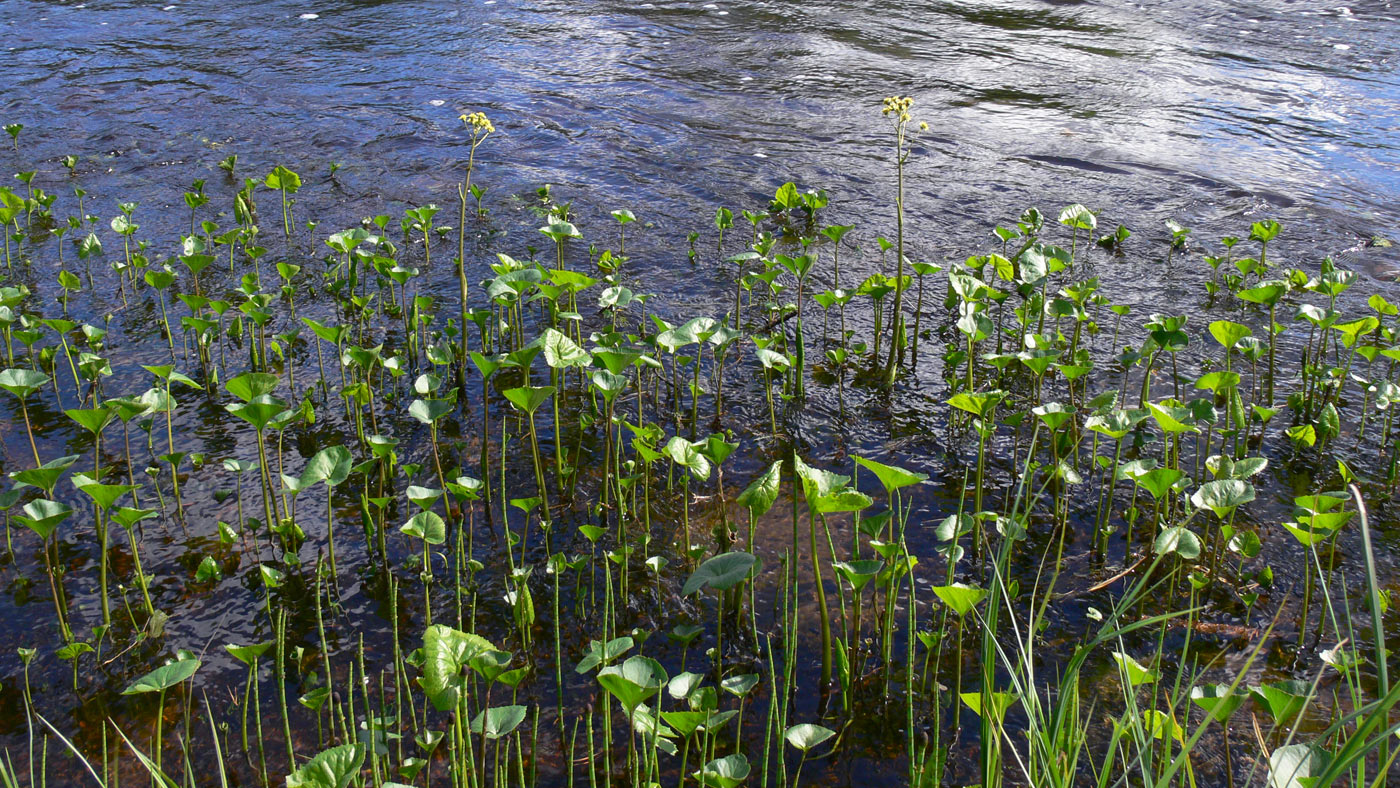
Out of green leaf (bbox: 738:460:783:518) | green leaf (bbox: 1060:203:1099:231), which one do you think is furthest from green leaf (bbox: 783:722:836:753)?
green leaf (bbox: 1060:203:1099:231)

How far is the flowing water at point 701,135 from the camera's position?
332 cm

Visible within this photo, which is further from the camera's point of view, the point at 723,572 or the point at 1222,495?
the point at 1222,495

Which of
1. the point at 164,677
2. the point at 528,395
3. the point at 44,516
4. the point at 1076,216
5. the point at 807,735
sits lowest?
the point at 807,735

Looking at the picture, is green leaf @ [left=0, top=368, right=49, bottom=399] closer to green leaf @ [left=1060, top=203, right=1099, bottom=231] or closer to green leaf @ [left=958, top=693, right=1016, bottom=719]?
green leaf @ [left=958, top=693, right=1016, bottom=719]

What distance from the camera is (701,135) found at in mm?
6477

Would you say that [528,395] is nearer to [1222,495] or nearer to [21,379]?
[21,379]

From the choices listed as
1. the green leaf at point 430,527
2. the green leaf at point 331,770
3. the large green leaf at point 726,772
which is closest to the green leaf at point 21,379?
the green leaf at point 430,527

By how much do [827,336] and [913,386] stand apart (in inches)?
20.7

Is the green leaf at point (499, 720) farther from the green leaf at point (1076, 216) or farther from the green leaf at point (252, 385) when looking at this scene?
the green leaf at point (1076, 216)

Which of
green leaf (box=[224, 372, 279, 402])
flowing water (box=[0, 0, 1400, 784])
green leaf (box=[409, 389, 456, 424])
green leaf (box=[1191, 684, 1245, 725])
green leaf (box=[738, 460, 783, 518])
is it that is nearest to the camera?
green leaf (box=[1191, 684, 1245, 725])

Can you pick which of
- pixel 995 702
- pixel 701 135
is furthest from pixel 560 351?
pixel 701 135

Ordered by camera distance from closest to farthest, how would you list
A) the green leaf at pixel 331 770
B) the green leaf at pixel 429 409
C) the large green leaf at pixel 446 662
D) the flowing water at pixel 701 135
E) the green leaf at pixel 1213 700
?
the green leaf at pixel 331 770 < the green leaf at pixel 1213 700 < the large green leaf at pixel 446 662 < the green leaf at pixel 429 409 < the flowing water at pixel 701 135

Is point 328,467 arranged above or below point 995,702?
above

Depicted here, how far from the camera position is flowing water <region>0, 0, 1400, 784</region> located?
10.9 ft
